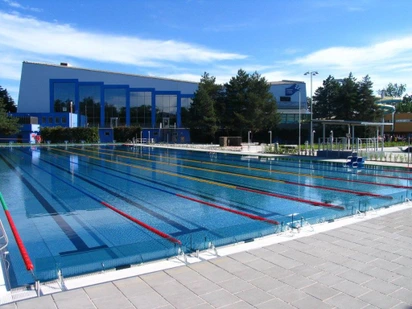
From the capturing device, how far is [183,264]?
4.30 metres

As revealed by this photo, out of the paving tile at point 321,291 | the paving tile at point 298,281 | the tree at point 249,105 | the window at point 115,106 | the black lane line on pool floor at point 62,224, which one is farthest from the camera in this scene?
the window at point 115,106

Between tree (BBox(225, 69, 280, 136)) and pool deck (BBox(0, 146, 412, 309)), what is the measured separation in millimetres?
33398

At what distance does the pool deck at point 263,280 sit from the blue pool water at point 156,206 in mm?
302

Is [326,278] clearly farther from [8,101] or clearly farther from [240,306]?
[8,101]

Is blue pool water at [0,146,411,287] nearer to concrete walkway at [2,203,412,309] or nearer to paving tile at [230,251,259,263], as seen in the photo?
paving tile at [230,251,259,263]

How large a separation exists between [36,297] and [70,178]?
35.1 feet

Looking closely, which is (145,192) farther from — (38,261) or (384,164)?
(384,164)

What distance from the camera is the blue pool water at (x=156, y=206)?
15.1 feet

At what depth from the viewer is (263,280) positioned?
3.80 meters

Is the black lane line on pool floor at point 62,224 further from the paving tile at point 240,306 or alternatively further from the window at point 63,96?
the window at point 63,96

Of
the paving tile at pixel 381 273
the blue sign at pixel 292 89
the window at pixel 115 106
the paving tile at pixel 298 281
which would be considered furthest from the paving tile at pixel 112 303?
the blue sign at pixel 292 89

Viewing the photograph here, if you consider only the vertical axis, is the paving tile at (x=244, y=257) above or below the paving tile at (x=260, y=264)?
above

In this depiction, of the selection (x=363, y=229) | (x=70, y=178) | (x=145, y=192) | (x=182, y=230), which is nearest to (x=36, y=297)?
(x=182, y=230)

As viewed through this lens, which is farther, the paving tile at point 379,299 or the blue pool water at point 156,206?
the blue pool water at point 156,206
